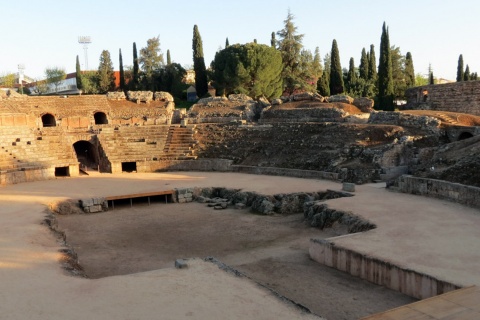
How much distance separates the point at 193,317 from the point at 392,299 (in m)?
4.51

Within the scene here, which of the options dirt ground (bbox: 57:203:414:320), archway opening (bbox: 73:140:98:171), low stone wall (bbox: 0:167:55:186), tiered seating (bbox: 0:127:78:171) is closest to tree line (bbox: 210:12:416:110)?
archway opening (bbox: 73:140:98:171)

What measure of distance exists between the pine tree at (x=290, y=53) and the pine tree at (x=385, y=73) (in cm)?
912

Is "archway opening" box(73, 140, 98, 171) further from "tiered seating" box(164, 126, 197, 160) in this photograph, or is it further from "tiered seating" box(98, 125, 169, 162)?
"tiered seating" box(164, 126, 197, 160)

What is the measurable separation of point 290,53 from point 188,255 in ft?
111

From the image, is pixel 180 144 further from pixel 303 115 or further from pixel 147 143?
pixel 303 115

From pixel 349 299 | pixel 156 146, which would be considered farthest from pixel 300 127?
pixel 349 299

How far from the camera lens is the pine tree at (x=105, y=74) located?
158 feet

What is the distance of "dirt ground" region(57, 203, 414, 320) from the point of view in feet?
31.3

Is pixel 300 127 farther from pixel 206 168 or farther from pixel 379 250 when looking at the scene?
pixel 379 250

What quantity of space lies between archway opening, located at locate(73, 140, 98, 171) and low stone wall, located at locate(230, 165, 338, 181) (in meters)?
10.2

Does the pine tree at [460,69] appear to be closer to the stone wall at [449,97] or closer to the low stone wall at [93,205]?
the stone wall at [449,97]

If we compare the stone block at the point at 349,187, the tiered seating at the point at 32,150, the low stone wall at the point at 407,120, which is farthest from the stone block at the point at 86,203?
the low stone wall at the point at 407,120

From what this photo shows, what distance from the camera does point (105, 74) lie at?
48.4 meters

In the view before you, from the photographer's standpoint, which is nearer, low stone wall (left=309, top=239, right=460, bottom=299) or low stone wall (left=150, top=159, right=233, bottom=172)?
low stone wall (left=309, top=239, right=460, bottom=299)
